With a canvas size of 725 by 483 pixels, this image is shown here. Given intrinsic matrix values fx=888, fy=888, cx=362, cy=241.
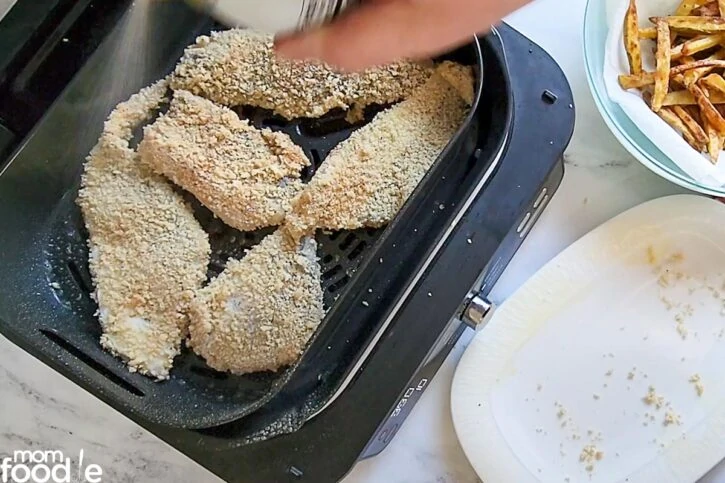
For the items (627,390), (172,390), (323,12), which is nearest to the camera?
(323,12)

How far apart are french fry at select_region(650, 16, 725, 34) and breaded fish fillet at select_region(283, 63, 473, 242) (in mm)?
232

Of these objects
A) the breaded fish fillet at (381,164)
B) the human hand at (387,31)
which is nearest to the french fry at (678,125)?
the breaded fish fillet at (381,164)

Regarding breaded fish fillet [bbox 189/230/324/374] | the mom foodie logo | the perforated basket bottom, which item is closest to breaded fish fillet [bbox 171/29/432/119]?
the perforated basket bottom

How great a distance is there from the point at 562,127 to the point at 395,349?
0.88 ft

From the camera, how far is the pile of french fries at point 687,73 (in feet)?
2.85

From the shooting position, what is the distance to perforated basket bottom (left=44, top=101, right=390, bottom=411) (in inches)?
31.3

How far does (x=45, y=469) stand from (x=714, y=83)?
2.60 feet

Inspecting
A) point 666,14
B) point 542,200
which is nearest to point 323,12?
point 542,200

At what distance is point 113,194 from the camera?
0.85 m

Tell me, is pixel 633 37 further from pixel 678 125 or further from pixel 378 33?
pixel 378 33

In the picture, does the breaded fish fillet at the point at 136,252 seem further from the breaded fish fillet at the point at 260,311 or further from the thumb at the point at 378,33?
the thumb at the point at 378,33

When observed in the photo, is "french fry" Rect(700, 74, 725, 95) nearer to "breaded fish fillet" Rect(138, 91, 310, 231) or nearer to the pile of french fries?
the pile of french fries

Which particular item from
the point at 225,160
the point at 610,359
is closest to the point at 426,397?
the point at 610,359

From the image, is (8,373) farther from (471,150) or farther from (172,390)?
(471,150)
